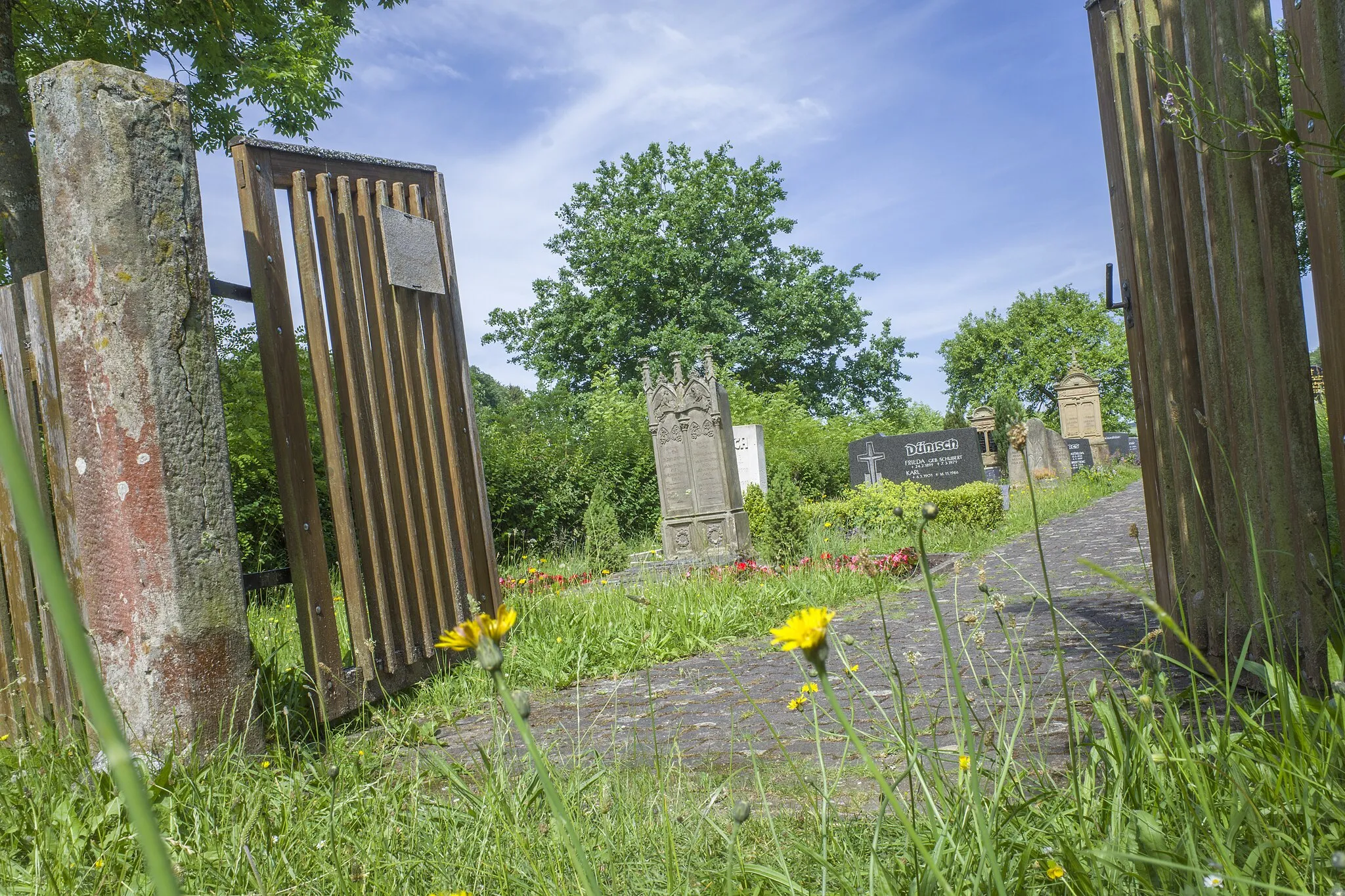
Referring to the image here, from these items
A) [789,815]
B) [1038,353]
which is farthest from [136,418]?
[1038,353]

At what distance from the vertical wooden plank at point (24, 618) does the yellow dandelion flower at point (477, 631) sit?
3456 mm

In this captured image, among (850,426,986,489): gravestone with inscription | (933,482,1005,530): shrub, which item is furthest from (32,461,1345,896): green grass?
(850,426,986,489): gravestone with inscription

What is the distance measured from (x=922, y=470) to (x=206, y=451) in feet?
51.7

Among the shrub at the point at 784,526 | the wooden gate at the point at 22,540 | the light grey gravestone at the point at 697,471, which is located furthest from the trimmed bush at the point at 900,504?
the wooden gate at the point at 22,540

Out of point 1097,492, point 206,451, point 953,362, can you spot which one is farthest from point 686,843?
point 953,362

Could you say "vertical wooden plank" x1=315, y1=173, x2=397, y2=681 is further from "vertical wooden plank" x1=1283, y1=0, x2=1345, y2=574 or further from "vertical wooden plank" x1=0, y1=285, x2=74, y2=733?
"vertical wooden plank" x1=1283, y1=0, x2=1345, y2=574

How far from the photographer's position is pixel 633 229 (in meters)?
29.9

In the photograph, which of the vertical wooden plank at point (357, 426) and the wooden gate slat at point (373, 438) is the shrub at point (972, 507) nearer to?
the wooden gate slat at point (373, 438)

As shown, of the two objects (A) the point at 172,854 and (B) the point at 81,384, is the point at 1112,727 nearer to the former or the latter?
(A) the point at 172,854

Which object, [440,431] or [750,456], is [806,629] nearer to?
[440,431]

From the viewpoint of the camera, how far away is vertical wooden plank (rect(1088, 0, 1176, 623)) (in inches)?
150

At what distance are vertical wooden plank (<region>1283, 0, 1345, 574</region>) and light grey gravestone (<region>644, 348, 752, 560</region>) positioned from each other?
31.2ft

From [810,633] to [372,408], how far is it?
3.75m

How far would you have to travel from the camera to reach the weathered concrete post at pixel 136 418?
3117mm
